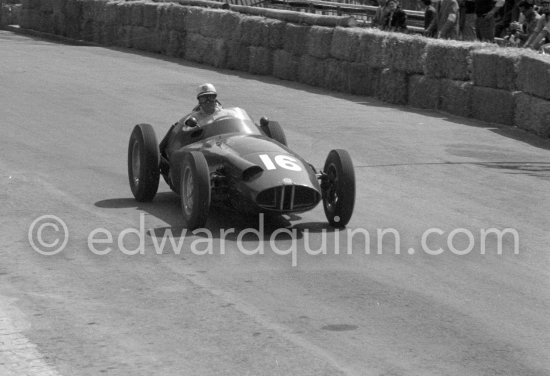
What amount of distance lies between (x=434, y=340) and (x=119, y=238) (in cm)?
341

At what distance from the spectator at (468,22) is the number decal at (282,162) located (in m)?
12.1

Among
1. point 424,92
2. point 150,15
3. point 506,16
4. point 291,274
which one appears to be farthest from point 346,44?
point 291,274

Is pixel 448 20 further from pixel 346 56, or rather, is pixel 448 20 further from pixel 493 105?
pixel 493 105

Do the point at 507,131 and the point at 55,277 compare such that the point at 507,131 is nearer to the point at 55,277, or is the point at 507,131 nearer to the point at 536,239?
the point at 536,239

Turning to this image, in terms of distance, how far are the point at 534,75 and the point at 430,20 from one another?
20.9ft

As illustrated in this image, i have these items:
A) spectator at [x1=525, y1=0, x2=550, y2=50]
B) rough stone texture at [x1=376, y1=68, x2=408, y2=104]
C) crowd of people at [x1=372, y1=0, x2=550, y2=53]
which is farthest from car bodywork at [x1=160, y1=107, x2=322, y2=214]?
rough stone texture at [x1=376, y1=68, x2=408, y2=104]

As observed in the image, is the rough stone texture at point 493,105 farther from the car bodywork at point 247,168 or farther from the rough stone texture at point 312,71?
the car bodywork at point 247,168

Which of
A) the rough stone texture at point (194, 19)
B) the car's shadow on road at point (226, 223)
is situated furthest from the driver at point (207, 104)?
the rough stone texture at point (194, 19)

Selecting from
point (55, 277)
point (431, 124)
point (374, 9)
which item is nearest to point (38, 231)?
point (55, 277)

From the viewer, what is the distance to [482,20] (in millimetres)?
21031

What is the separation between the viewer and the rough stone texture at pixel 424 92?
62.2 feet

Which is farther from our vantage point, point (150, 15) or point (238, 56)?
point (150, 15)

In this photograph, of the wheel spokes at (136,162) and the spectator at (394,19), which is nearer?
the wheel spokes at (136,162)

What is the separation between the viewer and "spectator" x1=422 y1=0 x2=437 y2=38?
70.2ft
